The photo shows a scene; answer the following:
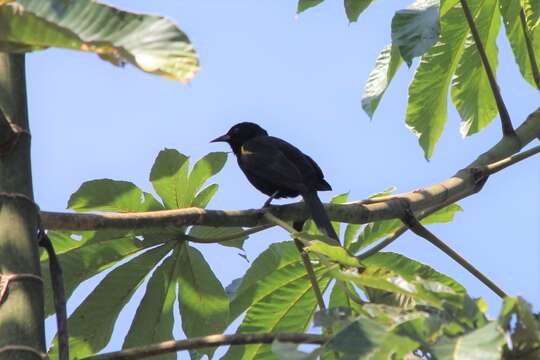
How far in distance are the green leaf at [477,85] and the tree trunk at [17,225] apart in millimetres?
2405

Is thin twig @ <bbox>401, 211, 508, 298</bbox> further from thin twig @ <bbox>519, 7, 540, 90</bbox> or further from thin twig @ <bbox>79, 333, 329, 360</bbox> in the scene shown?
thin twig @ <bbox>79, 333, 329, 360</bbox>

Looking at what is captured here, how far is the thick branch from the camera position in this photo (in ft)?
10.5

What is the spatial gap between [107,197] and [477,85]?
6.08 ft

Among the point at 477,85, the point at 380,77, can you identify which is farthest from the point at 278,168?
the point at 380,77

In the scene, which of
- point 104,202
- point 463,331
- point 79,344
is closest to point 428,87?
point 104,202

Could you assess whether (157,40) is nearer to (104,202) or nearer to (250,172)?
(104,202)

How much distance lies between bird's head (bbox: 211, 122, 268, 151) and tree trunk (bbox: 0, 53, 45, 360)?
13.8 ft

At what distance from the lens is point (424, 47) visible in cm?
345

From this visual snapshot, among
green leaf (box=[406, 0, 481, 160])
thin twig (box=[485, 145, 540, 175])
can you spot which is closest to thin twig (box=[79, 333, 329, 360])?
thin twig (box=[485, 145, 540, 175])

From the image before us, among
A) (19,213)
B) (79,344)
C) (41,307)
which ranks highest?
(19,213)

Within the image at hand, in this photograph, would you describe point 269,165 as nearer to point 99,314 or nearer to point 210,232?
point 210,232

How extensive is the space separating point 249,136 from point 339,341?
16.9 feet

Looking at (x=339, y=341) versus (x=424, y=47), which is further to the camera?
(x=424, y=47)

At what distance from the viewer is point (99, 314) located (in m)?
3.94
